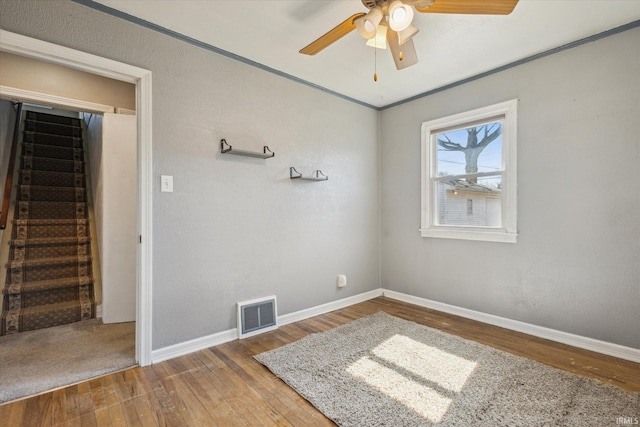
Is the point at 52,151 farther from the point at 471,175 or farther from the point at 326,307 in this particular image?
the point at 471,175

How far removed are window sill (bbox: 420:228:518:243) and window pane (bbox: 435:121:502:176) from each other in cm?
62

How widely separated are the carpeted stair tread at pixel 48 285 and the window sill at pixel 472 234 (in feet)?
12.5

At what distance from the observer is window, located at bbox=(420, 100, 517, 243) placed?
285 cm

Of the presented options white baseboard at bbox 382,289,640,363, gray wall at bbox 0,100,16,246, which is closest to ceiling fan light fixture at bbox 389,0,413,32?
white baseboard at bbox 382,289,640,363

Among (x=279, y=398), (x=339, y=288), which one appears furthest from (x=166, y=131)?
(x=339, y=288)

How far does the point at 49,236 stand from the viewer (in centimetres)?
356

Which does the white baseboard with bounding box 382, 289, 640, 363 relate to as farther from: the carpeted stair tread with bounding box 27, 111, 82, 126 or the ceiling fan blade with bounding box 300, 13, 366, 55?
the carpeted stair tread with bounding box 27, 111, 82, 126

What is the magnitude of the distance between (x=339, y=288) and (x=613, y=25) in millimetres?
3235

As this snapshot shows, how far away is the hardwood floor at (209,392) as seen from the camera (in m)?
1.61

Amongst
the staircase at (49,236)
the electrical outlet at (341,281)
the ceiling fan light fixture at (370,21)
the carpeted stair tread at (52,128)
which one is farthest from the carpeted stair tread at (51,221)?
the ceiling fan light fixture at (370,21)

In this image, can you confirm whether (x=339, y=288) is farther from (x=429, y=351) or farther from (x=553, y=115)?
(x=553, y=115)

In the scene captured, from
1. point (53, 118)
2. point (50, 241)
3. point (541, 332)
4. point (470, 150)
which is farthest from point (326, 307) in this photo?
point (53, 118)

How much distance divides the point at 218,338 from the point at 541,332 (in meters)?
2.79

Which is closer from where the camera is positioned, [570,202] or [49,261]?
[570,202]
